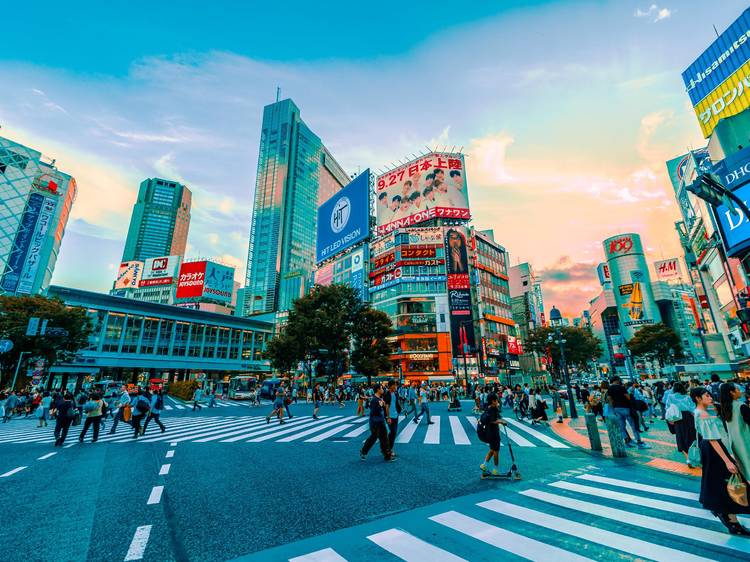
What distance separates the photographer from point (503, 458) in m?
8.63

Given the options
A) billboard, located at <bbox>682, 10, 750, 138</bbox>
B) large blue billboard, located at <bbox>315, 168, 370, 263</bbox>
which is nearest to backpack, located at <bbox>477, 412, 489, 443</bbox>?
billboard, located at <bbox>682, 10, 750, 138</bbox>

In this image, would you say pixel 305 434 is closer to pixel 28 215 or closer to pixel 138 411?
pixel 138 411

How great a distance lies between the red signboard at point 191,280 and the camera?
80750 mm

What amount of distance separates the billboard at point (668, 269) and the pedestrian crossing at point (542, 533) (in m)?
119

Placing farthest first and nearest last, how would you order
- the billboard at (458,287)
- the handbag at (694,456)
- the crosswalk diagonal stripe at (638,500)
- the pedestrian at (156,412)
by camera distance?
the billboard at (458,287) < the pedestrian at (156,412) < the handbag at (694,456) < the crosswalk diagonal stripe at (638,500)

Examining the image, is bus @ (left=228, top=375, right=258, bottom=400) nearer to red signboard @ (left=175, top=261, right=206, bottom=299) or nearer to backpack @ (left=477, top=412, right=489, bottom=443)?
backpack @ (left=477, top=412, right=489, bottom=443)

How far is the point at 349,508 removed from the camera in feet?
17.2

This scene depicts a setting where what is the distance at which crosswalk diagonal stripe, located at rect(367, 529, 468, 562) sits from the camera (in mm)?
3629

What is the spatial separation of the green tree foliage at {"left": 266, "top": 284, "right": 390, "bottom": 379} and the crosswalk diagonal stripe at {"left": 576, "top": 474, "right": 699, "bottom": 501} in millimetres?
31083

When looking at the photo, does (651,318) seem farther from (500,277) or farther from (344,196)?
(344,196)

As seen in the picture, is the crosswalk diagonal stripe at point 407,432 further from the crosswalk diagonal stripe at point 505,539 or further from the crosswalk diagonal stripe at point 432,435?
the crosswalk diagonal stripe at point 505,539

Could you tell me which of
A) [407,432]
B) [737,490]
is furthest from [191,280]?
[737,490]

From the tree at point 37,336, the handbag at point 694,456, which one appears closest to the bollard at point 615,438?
the handbag at point 694,456

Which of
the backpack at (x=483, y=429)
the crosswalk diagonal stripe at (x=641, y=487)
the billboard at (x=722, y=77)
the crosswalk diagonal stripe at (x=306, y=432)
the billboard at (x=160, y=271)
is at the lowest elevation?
the crosswalk diagonal stripe at (x=306, y=432)
